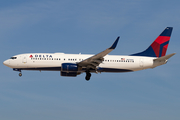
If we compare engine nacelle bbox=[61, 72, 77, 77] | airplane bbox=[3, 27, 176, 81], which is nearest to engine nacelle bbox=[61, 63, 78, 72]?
airplane bbox=[3, 27, 176, 81]

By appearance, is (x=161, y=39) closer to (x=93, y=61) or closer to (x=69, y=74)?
(x=93, y=61)

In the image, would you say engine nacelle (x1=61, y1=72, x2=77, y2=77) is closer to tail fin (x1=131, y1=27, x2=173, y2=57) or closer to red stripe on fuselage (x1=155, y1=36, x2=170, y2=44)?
tail fin (x1=131, y1=27, x2=173, y2=57)

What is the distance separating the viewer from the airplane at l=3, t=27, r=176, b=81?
46484 millimetres

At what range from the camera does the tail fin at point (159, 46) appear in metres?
52.2

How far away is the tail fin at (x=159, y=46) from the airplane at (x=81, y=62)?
1209 millimetres

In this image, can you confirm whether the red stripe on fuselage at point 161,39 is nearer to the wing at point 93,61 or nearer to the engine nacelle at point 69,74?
the wing at point 93,61

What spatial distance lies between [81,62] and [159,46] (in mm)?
14838

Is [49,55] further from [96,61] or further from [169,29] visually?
[169,29]

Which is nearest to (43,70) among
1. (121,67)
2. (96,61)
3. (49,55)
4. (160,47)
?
(49,55)

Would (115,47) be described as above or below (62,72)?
above

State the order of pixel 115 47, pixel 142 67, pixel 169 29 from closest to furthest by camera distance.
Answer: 1. pixel 115 47
2. pixel 142 67
3. pixel 169 29

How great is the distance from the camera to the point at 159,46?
174ft

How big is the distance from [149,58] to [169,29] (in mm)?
7765

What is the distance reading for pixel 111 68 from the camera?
4850 centimetres
